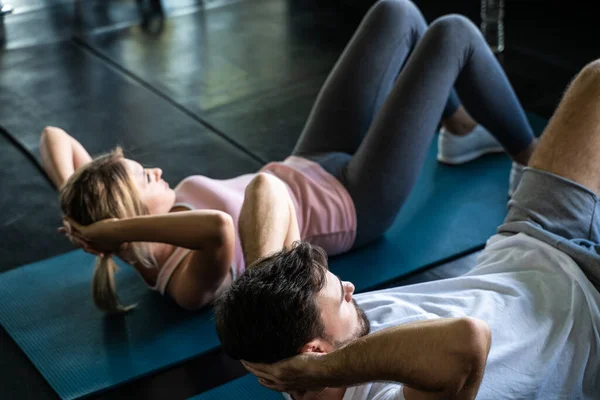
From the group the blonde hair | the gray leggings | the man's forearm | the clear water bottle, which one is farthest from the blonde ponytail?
the clear water bottle

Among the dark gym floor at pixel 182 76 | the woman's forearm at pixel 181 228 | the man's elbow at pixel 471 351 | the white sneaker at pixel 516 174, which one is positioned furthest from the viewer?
the dark gym floor at pixel 182 76

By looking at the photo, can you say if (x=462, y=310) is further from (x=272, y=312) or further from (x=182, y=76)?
(x=182, y=76)

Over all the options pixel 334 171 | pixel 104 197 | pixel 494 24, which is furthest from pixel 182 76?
pixel 104 197

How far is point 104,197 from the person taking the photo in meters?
2.43

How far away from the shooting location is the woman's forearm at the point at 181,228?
7.72 ft

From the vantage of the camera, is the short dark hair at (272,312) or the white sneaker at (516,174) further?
the white sneaker at (516,174)

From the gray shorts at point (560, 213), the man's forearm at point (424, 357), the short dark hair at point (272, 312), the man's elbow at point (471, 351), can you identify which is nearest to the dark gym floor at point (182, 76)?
the gray shorts at point (560, 213)

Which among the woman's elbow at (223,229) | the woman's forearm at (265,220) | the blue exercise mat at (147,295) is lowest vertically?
the blue exercise mat at (147,295)

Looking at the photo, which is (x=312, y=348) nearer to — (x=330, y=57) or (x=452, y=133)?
(x=452, y=133)

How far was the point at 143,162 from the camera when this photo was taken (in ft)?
12.2

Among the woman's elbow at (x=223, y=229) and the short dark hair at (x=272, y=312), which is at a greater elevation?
the short dark hair at (x=272, y=312)

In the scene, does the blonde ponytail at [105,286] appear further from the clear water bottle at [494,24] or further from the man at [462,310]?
the clear water bottle at [494,24]

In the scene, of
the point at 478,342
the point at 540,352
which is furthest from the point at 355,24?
the point at 478,342

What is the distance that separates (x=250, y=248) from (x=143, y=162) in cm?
178
